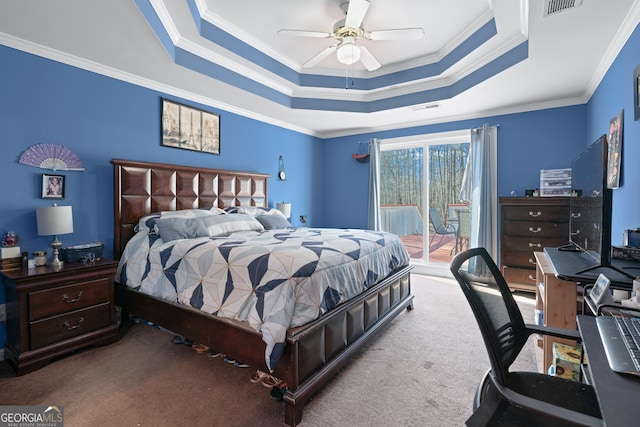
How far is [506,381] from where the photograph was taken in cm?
98

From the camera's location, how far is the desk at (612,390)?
661 mm

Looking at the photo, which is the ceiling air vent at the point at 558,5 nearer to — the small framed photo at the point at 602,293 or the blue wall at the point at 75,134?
the small framed photo at the point at 602,293

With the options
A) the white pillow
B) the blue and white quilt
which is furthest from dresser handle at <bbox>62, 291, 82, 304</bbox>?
the white pillow

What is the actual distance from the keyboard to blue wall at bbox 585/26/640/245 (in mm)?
1591

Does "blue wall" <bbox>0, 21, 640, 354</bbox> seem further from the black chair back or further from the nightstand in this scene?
the black chair back

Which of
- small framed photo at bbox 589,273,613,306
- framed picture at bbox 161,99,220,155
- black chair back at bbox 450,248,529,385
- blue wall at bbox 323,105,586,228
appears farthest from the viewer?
blue wall at bbox 323,105,586,228

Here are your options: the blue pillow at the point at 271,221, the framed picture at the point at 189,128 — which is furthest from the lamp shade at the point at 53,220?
the blue pillow at the point at 271,221

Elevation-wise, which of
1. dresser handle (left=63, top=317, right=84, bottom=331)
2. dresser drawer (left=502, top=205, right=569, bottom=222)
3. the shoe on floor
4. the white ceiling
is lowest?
the shoe on floor

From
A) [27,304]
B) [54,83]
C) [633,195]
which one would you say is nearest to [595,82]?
[633,195]

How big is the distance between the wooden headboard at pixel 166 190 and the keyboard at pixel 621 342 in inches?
142

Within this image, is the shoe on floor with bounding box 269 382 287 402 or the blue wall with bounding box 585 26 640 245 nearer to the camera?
the shoe on floor with bounding box 269 382 287 402

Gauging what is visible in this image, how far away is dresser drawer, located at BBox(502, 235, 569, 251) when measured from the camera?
3719mm

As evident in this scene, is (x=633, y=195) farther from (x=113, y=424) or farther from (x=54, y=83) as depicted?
(x=54, y=83)

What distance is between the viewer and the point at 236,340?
6.57 feet
